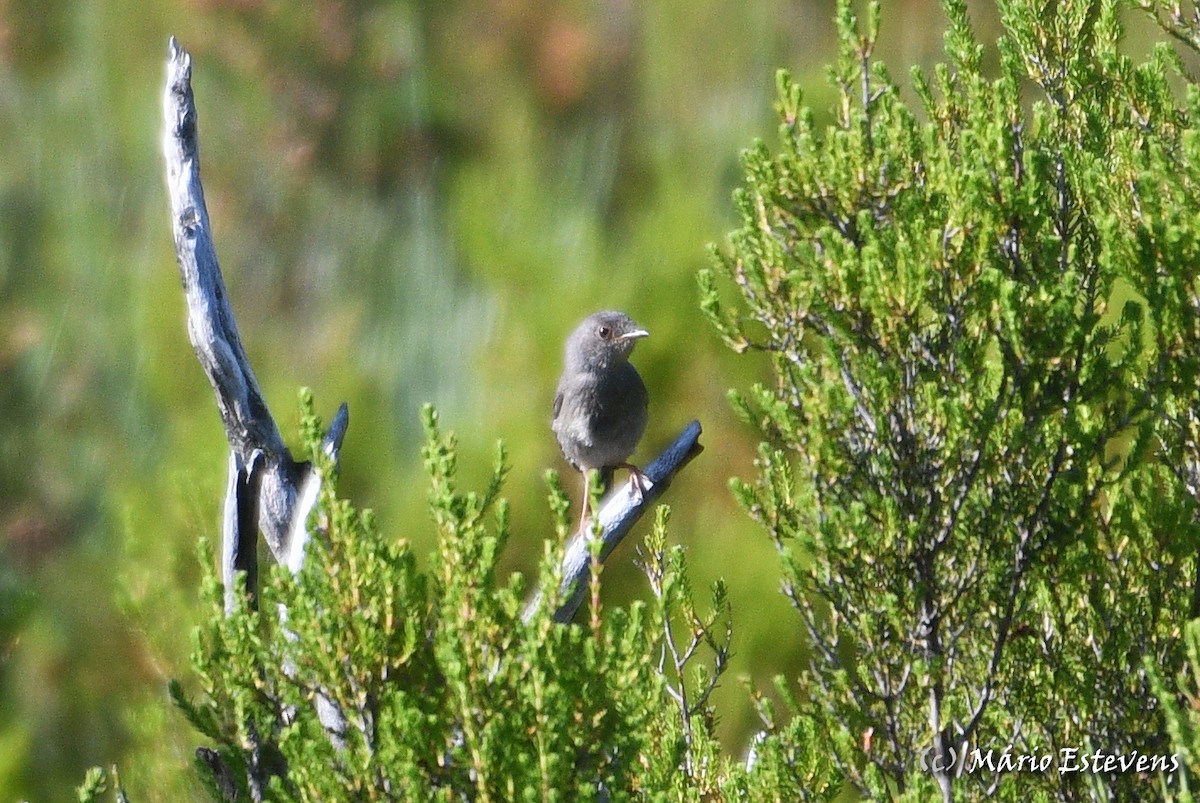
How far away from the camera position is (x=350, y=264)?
1027 centimetres

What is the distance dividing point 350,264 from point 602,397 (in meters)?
5.35

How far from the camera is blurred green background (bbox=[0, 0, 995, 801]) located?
724 cm

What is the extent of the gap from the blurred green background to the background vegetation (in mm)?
26

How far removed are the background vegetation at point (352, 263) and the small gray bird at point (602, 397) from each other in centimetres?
89

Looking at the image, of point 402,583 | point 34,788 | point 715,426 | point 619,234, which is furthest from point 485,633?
point 619,234

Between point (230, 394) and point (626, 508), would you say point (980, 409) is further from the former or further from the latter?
point (230, 394)

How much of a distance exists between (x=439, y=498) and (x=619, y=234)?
7131 mm

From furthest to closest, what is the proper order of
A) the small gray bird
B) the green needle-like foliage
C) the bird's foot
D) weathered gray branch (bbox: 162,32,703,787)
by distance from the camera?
the small gray bird
the bird's foot
weathered gray branch (bbox: 162,32,703,787)
the green needle-like foliage

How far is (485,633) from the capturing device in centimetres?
290

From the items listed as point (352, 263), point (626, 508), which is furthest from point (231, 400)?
point (352, 263)

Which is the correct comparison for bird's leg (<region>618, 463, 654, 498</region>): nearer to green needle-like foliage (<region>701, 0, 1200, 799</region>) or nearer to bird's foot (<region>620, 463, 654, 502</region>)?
bird's foot (<region>620, 463, 654, 502</region>)

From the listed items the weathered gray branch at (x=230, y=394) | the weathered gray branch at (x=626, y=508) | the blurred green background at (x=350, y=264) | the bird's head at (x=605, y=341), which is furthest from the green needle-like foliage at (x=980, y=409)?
the blurred green background at (x=350, y=264)

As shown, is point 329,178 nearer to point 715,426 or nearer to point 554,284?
point 554,284

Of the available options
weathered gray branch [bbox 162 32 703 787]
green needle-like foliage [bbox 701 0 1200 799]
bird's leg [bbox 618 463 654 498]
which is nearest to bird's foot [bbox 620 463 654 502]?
bird's leg [bbox 618 463 654 498]
